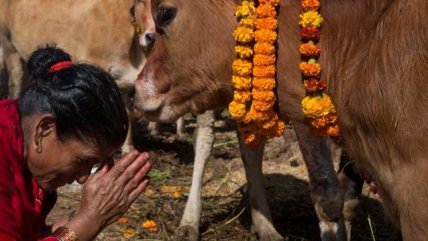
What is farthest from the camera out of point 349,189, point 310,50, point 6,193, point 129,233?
point 129,233

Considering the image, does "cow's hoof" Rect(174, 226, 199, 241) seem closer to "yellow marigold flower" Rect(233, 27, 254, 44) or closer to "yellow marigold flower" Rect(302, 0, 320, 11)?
"yellow marigold flower" Rect(233, 27, 254, 44)

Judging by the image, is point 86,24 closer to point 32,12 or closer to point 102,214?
point 32,12

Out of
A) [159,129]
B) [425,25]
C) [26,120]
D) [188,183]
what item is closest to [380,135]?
[425,25]

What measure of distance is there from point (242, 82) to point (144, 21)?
12.1ft

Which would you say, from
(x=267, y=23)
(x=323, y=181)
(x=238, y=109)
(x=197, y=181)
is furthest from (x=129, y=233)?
(x=267, y=23)

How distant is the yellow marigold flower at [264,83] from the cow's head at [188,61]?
0.24 m

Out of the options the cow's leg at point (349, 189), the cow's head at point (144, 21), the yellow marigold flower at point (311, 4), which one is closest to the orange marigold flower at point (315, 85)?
the yellow marigold flower at point (311, 4)

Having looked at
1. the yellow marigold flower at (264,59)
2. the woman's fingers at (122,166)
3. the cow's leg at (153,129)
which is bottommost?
the cow's leg at (153,129)

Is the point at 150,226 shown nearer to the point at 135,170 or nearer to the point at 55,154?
the point at 135,170

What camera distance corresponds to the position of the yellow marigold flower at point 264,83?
3.54m

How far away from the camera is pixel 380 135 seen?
3221mm

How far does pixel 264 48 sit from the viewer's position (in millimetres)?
3512

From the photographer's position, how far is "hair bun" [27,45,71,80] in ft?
10.7

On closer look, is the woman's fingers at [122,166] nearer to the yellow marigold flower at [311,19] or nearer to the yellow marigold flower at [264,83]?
the yellow marigold flower at [264,83]
